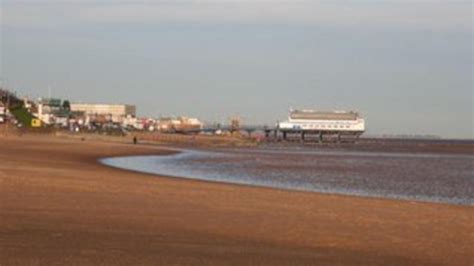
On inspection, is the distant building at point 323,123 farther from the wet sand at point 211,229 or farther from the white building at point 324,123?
the wet sand at point 211,229

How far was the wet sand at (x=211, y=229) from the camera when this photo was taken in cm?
1176

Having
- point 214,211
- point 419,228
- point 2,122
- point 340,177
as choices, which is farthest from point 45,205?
point 2,122

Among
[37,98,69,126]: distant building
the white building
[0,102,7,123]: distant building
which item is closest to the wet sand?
[0,102,7,123]: distant building

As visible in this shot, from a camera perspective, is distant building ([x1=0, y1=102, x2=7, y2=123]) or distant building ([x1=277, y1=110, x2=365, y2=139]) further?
distant building ([x1=277, y1=110, x2=365, y2=139])

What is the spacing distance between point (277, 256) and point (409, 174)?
33004 mm

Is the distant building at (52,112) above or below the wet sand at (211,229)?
above

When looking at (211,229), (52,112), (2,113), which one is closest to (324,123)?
(52,112)

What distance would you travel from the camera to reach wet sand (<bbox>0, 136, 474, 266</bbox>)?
11758mm

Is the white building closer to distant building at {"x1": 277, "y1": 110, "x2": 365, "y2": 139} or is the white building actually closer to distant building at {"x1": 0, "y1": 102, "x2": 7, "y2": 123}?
distant building at {"x1": 277, "y1": 110, "x2": 365, "y2": 139}

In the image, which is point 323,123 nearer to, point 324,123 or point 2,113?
point 324,123

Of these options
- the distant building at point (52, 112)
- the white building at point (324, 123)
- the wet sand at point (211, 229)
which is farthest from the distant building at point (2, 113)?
the wet sand at point (211, 229)

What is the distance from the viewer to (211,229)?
49.7ft

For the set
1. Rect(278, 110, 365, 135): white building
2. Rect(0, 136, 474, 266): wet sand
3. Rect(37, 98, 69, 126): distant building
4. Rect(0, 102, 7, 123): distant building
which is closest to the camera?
Rect(0, 136, 474, 266): wet sand

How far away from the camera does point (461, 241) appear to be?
50.4 ft
